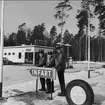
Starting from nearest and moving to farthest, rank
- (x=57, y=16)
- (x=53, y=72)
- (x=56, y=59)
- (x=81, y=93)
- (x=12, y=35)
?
(x=81, y=93), (x=53, y=72), (x=56, y=59), (x=57, y=16), (x=12, y=35)

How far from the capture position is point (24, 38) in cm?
7294

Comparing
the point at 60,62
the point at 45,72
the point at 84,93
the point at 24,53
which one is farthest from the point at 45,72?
the point at 24,53

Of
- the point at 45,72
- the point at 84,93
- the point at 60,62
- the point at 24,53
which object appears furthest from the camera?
the point at 24,53

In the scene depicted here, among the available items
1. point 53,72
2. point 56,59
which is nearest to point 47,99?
point 53,72

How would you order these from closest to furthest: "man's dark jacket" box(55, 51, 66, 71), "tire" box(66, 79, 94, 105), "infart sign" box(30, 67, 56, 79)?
"tire" box(66, 79, 94, 105), "infart sign" box(30, 67, 56, 79), "man's dark jacket" box(55, 51, 66, 71)

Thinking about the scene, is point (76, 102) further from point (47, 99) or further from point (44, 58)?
point (44, 58)

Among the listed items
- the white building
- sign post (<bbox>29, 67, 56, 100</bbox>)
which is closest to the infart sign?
→ sign post (<bbox>29, 67, 56, 100</bbox>)

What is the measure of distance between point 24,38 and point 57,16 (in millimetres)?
37317

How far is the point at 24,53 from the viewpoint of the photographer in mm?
29609

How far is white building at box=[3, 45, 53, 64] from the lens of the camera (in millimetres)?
28422

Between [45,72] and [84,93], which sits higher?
[45,72]

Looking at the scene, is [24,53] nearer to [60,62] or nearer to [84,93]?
[60,62]

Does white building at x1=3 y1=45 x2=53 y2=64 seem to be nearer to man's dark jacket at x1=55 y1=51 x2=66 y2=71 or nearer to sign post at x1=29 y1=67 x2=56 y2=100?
sign post at x1=29 y1=67 x2=56 y2=100

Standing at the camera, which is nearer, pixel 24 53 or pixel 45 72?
pixel 45 72
